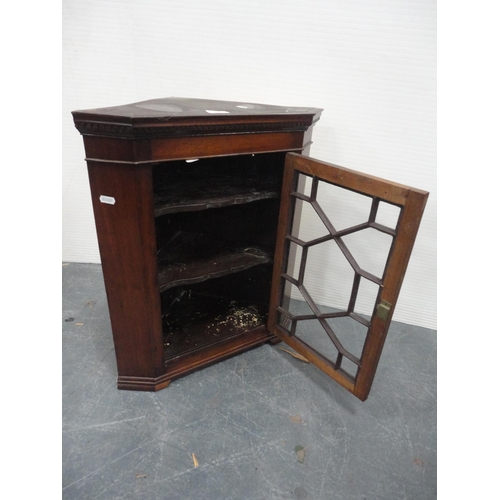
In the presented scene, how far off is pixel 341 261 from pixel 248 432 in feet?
3.19

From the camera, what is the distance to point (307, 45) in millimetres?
1408

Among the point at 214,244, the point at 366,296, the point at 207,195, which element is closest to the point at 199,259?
the point at 214,244

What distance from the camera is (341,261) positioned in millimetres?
1793

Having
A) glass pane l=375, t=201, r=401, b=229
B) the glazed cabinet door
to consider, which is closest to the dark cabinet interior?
the glazed cabinet door

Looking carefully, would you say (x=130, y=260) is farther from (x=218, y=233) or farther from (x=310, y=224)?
(x=310, y=224)

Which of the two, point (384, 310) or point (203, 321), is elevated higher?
point (384, 310)

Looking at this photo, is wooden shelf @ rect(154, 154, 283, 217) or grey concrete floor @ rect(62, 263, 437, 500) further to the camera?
wooden shelf @ rect(154, 154, 283, 217)

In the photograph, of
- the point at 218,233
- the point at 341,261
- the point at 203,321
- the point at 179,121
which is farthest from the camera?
the point at 341,261

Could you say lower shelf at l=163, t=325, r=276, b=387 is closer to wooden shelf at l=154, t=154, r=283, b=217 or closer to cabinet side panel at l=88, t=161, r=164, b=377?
cabinet side panel at l=88, t=161, r=164, b=377

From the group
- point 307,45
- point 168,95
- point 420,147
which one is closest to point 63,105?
point 168,95

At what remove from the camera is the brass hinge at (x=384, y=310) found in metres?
1.03

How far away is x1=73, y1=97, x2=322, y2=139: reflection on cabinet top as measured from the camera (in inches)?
35.6

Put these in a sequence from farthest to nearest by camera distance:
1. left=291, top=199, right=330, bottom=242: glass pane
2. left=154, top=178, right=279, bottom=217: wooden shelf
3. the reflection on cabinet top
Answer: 1. left=291, top=199, right=330, bottom=242: glass pane
2. left=154, top=178, right=279, bottom=217: wooden shelf
3. the reflection on cabinet top

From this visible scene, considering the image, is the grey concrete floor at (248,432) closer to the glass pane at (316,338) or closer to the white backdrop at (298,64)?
the glass pane at (316,338)
